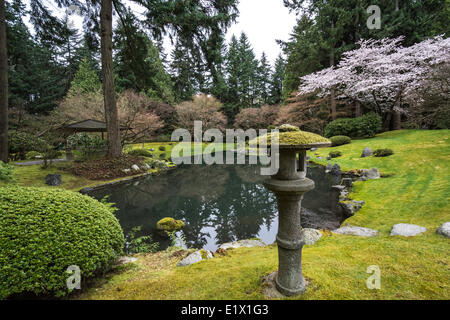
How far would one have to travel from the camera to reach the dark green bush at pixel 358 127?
14468 mm

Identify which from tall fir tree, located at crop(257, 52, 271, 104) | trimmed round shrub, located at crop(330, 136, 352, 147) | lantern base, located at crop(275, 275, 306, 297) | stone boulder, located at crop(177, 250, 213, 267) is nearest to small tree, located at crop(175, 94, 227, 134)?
tall fir tree, located at crop(257, 52, 271, 104)

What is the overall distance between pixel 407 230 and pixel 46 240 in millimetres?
5065

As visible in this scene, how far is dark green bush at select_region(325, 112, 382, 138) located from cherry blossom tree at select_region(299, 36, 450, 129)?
1.47 m

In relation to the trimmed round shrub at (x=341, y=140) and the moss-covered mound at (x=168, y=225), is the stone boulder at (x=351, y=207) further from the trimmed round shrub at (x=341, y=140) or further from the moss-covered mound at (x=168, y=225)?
the trimmed round shrub at (x=341, y=140)

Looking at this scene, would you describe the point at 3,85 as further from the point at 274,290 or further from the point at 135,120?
the point at 274,290

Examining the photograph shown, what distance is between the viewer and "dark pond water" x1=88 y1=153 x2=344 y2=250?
4930 mm

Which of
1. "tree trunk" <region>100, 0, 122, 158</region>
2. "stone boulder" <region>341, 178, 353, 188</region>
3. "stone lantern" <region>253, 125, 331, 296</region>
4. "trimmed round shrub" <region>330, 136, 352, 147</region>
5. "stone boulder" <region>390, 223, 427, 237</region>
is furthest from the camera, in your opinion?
"trimmed round shrub" <region>330, 136, 352, 147</region>

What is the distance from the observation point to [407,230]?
3381 mm

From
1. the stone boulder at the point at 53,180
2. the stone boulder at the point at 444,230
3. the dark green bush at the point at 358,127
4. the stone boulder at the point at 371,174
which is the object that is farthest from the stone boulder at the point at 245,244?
the dark green bush at the point at 358,127

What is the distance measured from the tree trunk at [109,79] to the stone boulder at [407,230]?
11101mm

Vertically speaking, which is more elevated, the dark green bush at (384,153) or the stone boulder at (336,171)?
the dark green bush at (384,153)

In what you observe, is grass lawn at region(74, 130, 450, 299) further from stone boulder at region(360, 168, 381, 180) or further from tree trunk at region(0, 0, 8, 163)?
tree trunk at region(0, 0, 8, 163)

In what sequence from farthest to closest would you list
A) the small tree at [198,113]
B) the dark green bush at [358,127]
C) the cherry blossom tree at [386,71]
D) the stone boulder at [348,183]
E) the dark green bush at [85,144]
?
the small tree at [198,113] → the dark green bush at [358,127] → the dark green bush at [85,144] → the cherry blossom tree at [386,71] → the stone boulder at [348,183]

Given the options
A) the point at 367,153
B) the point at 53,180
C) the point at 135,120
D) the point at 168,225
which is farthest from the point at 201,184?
the point at 135,120
